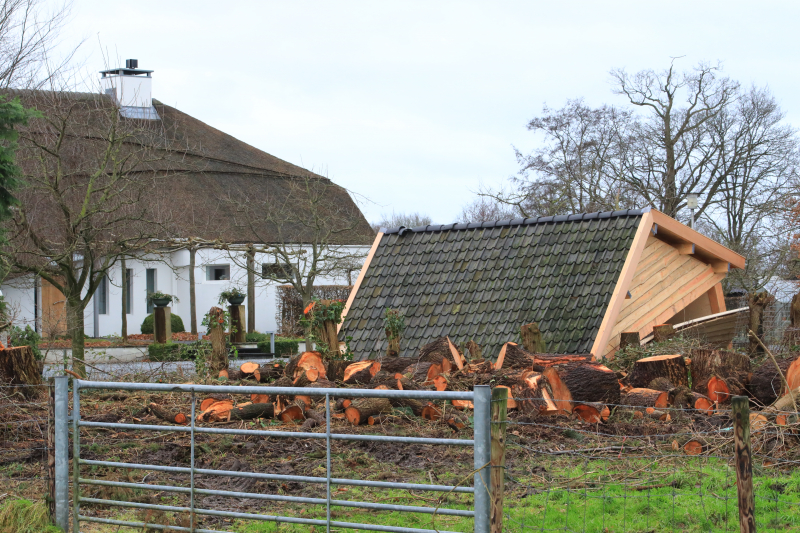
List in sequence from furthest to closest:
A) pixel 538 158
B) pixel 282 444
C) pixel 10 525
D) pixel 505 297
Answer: pixel 538 158, pixel 505 297, pixel 282 444, pixel 10 525

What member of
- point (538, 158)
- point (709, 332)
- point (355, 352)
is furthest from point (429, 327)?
point (538, 158)

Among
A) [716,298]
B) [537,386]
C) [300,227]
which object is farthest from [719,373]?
[300,227]

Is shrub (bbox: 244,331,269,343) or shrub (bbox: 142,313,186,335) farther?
shrub (bbox: 142,313,186,335)

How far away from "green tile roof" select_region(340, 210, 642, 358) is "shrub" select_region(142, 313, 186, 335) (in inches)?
628

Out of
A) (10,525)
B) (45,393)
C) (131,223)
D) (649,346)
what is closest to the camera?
(10,525)

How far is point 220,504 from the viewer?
607cm

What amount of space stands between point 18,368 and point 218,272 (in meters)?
23.1

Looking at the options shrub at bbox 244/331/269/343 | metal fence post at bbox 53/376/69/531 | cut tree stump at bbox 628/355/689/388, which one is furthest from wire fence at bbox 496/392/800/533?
shrub at bbox 244/331/269/343

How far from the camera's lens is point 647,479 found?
241 inches

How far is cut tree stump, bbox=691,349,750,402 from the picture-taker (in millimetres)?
8711

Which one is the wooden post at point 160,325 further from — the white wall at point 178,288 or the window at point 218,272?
the window at point 218,272

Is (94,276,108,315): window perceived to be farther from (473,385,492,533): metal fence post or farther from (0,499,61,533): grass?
(473,385,492,533): metal fence post

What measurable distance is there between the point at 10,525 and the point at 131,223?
1431 centimetres

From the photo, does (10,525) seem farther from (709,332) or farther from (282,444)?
(709,332)
